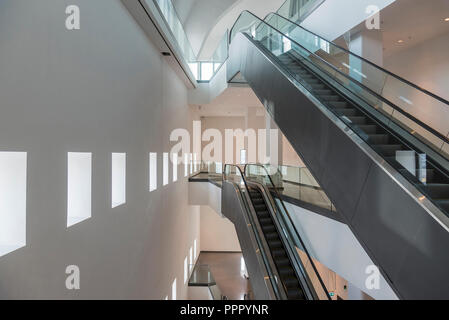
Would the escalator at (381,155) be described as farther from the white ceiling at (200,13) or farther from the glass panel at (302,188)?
the white ceiling at (200,13)

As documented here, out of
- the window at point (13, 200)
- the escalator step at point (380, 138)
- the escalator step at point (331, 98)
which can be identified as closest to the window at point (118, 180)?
the window at point (13, 200)

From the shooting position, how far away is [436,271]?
2.98m

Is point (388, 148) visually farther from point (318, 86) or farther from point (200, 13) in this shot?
point (200, 13)

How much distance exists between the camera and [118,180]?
20.7 feet

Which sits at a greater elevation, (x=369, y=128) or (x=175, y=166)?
(x=369, y=128)

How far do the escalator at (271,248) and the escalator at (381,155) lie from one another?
2.01 metres

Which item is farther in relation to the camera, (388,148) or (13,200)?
(388,148)

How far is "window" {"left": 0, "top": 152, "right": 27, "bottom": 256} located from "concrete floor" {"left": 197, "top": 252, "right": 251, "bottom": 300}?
1365cm

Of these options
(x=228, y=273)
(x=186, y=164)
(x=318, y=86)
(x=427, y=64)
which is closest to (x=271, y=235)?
(x=318, y=86)

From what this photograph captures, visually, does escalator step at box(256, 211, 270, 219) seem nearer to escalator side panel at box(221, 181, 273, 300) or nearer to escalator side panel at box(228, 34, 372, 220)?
escalator side panel at box(221, 181, 273, 300)

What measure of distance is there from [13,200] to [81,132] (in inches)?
61.6

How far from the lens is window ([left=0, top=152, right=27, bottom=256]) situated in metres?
3.18

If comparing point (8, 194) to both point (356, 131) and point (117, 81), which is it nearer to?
point (117, 81)

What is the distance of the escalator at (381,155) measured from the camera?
10.5ft
